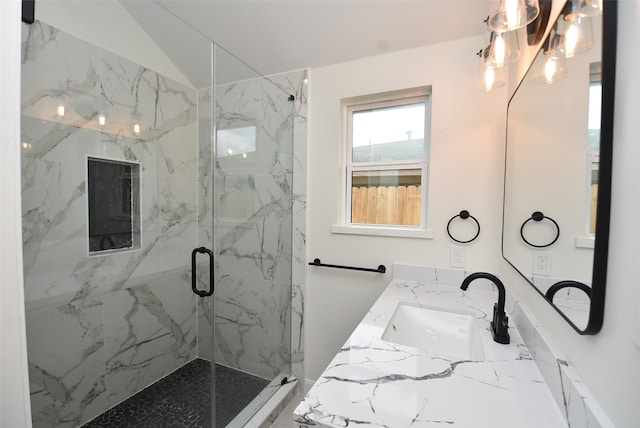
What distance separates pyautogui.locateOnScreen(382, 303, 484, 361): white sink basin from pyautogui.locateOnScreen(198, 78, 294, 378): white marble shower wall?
101cm

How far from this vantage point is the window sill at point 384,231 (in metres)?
1.69

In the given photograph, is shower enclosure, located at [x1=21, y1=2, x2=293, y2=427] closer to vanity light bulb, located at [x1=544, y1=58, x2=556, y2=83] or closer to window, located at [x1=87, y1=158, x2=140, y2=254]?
window, located at [x1=87, y1=158, x2=140, y2=254]

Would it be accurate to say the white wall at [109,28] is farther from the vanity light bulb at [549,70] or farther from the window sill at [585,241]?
the window sill at [585,241]

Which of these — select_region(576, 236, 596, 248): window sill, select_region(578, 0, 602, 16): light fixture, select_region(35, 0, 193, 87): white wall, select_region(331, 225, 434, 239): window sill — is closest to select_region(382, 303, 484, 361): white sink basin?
select_region(331, 225, 434, 239): window sill

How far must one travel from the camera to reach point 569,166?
28.5 inches

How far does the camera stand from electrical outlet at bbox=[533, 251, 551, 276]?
0.87 m

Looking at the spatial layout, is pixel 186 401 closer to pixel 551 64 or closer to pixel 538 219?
pixel 538 219

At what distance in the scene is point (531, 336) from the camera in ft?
3.01

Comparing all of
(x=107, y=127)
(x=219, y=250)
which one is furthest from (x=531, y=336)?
(x=107, y=127)

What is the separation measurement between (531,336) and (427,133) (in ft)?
4.23

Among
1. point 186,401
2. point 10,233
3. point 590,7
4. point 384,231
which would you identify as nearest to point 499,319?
point 384,231

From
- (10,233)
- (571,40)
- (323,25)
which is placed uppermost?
(323,25)

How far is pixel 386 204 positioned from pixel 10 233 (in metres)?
1.76

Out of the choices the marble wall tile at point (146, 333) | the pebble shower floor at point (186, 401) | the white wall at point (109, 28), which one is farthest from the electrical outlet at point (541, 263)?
the white wall at point (109, 28)
